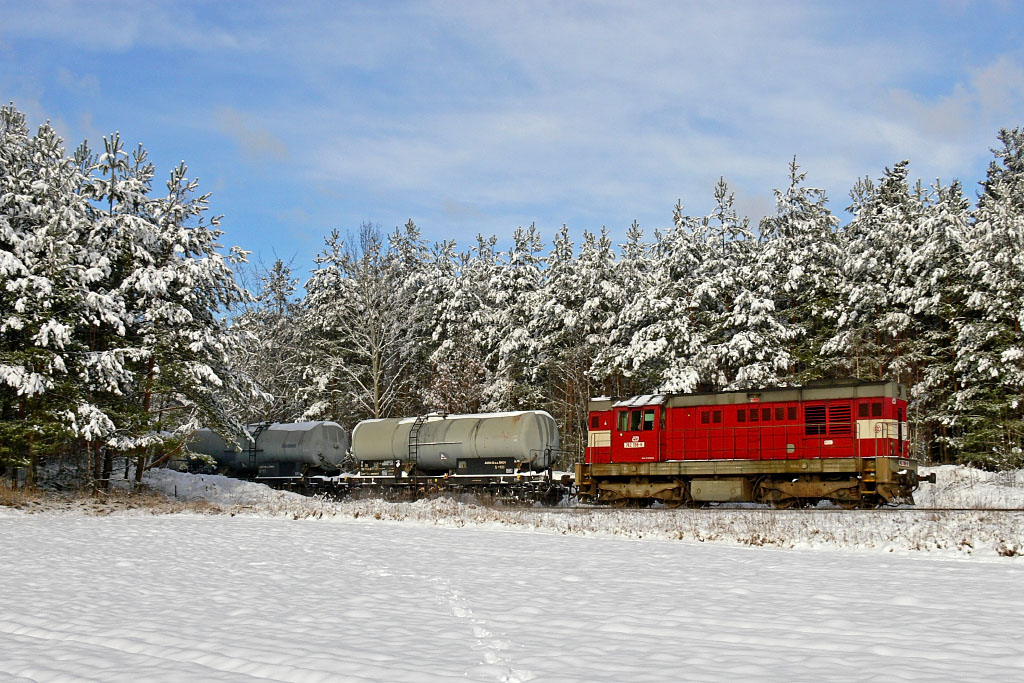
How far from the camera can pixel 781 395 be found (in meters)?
27.2

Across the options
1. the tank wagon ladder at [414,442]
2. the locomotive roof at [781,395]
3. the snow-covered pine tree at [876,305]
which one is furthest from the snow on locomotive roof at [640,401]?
the snow-covered pine tree at [876,305]

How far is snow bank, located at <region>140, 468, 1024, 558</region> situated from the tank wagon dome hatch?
373 cm

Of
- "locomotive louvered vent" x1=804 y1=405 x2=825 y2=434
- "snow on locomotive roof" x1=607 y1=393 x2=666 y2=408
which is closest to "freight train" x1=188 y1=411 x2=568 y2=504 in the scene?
"snow on locomotive roof" x1=607 y1=393 x2=666 y2=408

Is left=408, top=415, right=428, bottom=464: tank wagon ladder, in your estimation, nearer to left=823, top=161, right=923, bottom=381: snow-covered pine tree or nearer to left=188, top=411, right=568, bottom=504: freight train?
left=188, top=411, right=568, bottom=504: freight train

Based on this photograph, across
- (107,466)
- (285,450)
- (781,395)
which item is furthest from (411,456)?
(781,395)

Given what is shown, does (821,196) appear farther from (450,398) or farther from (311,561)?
(311,561)

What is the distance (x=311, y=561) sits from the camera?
16.0m

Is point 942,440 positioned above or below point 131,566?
above

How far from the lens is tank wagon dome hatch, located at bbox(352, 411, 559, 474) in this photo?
108ft

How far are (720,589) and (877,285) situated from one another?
3250cm

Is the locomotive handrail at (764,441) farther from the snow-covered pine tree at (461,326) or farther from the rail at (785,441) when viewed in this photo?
the snow-covered pine tree at (461,326)

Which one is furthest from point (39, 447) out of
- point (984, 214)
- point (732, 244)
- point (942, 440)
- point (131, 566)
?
point (984, 214)

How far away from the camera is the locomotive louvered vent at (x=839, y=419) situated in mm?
25828

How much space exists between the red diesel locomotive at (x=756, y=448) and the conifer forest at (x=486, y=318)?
7.51ft
